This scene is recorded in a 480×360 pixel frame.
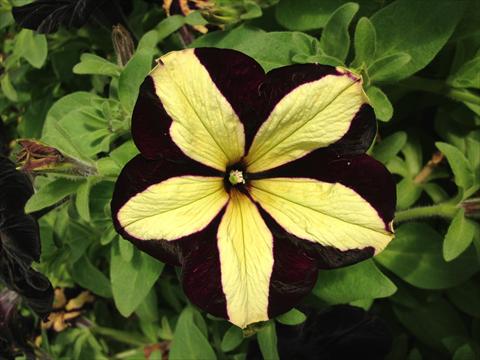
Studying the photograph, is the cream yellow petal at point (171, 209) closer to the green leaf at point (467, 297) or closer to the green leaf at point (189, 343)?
the green leaf at point (189, 343)

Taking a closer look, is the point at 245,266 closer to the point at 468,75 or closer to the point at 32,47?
the point at 468,75

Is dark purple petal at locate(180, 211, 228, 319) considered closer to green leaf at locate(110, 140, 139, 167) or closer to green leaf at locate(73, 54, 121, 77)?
green leaf at locate(110, 140, 139, 167)

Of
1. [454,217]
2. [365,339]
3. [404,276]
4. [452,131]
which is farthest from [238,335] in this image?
[452,131]

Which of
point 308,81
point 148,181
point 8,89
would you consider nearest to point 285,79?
point 308,81

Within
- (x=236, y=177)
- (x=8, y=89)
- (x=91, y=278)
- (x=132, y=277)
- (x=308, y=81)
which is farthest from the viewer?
(x=8, y=89)

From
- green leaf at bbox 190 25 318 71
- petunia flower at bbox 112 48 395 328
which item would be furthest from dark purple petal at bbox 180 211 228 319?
green leaf at bbox 190 25 318 71

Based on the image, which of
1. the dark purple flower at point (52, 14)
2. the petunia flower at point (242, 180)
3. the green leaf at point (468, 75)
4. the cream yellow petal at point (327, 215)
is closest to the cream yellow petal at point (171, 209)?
the petunia flower at point (242, 180)

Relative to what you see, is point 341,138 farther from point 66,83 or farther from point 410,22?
point 66,83
